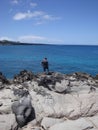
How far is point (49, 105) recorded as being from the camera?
17578 millimetres

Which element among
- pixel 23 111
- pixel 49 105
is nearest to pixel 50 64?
pixel 49 105

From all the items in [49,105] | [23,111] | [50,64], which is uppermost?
[49,105]

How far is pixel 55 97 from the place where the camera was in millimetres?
18688

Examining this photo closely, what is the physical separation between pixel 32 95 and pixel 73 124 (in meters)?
4.99

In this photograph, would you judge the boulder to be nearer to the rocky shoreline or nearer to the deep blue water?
the rocky shoreline

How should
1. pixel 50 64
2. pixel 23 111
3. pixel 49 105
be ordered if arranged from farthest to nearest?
pixel 50 64, pixel 49 105, pixel 23 111

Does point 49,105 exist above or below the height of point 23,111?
above

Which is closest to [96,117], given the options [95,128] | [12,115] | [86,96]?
[95,128]

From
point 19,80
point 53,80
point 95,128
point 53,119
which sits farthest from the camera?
point 19,80

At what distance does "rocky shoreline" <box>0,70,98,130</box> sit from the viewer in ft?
51.0

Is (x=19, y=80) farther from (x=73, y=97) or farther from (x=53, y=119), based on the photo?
(x=53, y=119)

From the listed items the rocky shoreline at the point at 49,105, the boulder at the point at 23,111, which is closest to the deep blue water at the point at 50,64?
the rocky shoreline at the point at 49,105

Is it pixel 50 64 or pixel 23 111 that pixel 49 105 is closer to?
pixel 23 111

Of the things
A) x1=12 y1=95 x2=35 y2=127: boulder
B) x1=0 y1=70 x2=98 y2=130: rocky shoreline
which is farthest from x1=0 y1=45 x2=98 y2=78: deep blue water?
x1=12 y1=95 x2=35 y2=127: boulder
